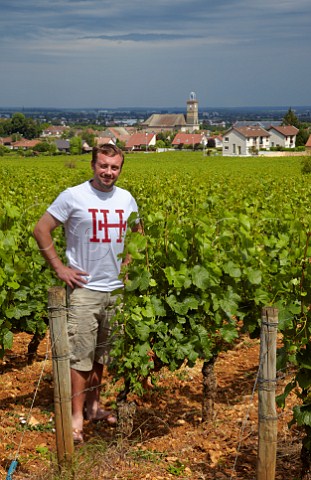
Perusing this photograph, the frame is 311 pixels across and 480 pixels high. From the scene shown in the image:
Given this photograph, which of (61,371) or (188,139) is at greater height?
(61,371)

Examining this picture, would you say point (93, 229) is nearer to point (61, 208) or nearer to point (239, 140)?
point (61, 208)

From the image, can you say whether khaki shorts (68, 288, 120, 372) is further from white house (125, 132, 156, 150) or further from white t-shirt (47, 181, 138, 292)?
white house (125, 132, 156, 150)

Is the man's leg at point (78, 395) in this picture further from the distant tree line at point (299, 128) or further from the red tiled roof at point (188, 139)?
the red tiled roof at point (188, 139)

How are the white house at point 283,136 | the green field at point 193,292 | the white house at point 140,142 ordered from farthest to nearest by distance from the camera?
the white house at point 140,142 → the white house at point 283,136 → the green field at point 193,292

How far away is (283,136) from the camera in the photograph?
10350cm

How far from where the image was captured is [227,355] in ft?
23.6

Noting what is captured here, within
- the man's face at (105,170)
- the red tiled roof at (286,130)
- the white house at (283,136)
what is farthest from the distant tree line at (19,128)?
the man's face at (105,170)

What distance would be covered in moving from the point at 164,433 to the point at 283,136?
102380 mm

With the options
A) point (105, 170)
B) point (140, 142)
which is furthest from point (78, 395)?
point (140, 142)

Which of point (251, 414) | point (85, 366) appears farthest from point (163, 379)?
point (85, 366)

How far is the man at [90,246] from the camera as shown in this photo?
4.37 meters

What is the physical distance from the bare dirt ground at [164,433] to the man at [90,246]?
1.43 feet

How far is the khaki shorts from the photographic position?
4457 mm

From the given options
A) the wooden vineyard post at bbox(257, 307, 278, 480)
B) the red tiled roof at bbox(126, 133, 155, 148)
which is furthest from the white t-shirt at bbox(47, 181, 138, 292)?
the red tiled roof at bbox(126, 133, 155, 148)
